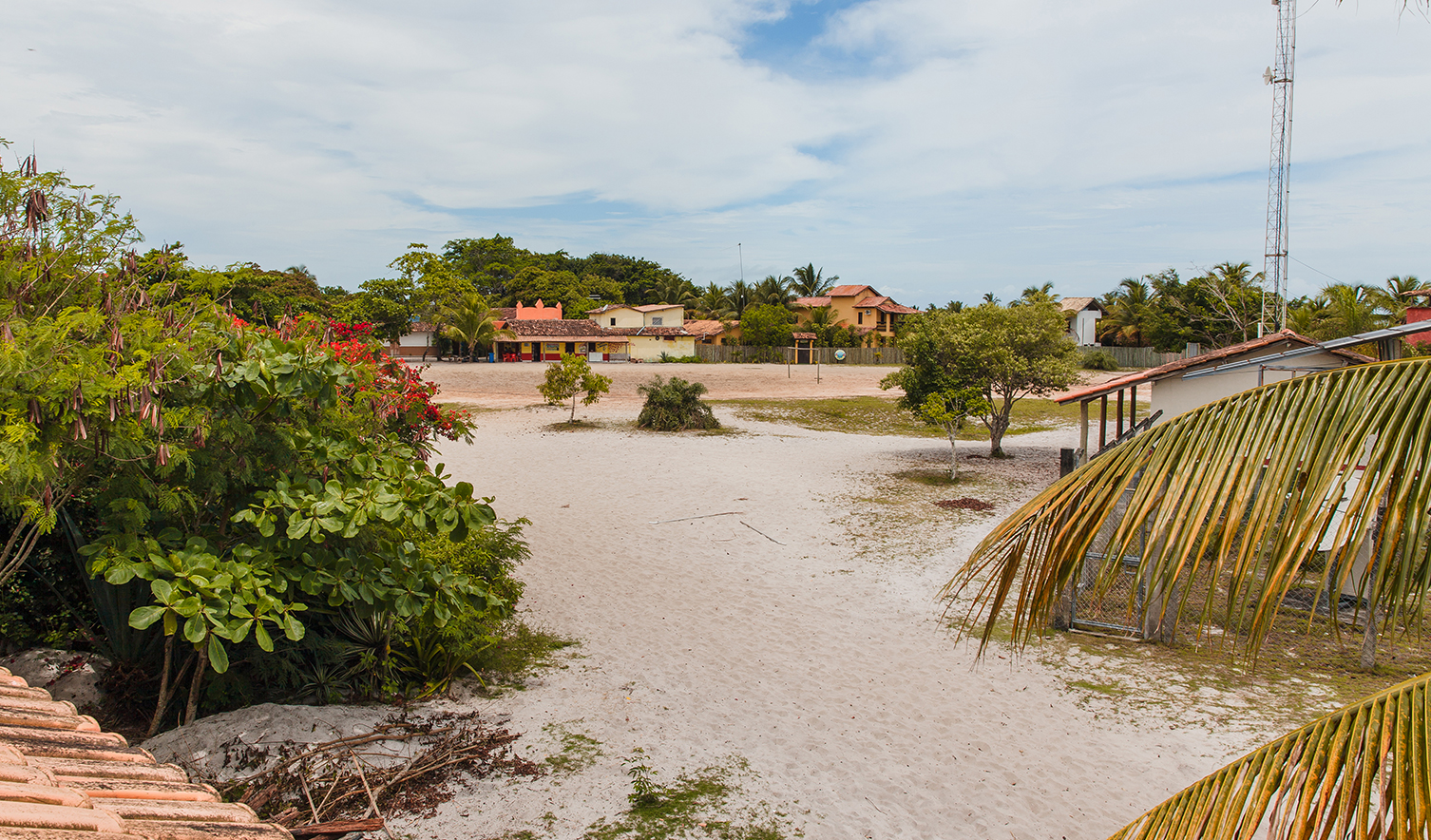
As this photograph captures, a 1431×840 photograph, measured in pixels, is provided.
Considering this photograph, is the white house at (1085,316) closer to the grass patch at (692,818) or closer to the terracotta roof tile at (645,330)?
the terracotta roof tile at (645,330)

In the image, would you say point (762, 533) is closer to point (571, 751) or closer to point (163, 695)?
point (571, 751)

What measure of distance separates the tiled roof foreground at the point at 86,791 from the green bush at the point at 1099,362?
53.0m

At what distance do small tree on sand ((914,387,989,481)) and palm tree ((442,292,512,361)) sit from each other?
3839cm

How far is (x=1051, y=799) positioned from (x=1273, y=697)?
2.93 meters

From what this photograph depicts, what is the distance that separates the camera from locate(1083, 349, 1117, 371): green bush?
162ft

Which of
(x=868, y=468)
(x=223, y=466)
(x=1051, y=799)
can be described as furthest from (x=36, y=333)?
(x=868, y=468)

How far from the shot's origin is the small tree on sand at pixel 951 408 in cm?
1817

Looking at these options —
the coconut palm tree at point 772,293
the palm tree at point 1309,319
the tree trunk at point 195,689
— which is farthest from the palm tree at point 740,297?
the tree trunk at point 195,689

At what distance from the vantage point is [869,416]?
30.0 metres

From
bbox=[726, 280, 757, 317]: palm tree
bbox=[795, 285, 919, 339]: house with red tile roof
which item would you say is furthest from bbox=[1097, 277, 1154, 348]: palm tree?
bbox=[726, 280, 757, 317]: palm tree

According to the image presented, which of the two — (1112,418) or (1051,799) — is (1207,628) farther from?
(1112,418)

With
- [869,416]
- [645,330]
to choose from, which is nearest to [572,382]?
[869,416]

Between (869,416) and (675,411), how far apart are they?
8.46 metres

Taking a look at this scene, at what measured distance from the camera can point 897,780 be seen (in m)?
5.68
